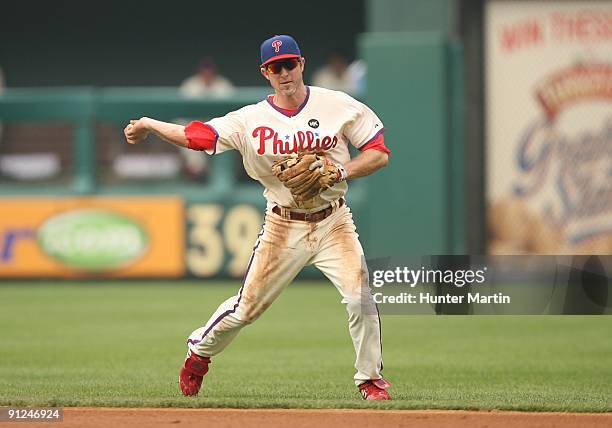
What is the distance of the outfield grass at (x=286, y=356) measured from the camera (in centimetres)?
723

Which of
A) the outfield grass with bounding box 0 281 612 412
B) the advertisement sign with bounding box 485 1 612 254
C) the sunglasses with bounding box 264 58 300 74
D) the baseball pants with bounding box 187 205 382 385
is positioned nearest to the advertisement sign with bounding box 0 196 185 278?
the outfield grass with bounding box 0 281 612 412

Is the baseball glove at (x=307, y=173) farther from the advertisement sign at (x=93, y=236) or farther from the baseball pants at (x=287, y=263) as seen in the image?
the advertisement sign at (x=93, y=236)

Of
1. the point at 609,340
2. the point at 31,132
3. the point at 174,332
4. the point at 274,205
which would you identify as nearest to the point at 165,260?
the point at 31,132

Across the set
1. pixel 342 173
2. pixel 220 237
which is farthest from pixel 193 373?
pixel 220 237

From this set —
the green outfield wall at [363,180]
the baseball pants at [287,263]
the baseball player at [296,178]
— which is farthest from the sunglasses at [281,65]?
the green outfield wall at [363,180]

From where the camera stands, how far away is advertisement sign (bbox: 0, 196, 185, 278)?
1442 centimetres

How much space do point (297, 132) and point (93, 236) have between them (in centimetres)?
792

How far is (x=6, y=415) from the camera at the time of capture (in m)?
6.53

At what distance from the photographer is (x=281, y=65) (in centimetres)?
689

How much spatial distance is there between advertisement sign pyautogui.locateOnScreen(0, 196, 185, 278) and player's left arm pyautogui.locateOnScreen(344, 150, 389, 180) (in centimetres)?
753

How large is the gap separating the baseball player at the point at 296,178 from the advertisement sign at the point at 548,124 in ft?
23.4

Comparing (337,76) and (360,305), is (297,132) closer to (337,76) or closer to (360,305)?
(360,305)

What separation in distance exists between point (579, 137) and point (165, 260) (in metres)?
4.60

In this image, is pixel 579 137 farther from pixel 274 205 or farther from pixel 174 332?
pixel 274 205
